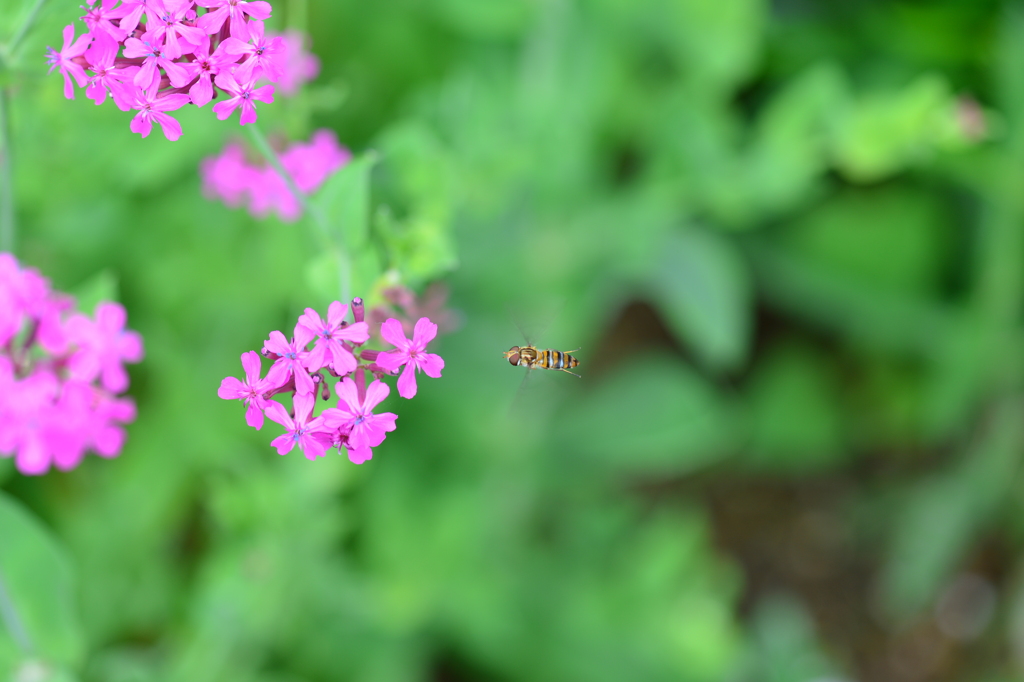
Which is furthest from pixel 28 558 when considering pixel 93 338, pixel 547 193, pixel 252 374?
pixel 547 193

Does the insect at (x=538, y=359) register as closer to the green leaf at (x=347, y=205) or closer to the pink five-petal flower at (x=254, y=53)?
the green leaf at (x=347, y=205)

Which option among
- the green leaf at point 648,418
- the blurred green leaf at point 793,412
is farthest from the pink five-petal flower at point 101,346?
the blurred green leaf at point 793,412

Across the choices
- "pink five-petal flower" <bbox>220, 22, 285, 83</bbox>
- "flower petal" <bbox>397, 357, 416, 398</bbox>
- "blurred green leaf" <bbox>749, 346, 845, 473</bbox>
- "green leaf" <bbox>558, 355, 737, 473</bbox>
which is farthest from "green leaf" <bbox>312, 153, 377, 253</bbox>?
"blurred green leaf" <bbox>749, 346, 845, 473</bbox>

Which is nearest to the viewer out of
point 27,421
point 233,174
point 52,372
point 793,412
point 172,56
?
point 172,56

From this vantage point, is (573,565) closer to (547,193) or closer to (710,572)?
(710,572)

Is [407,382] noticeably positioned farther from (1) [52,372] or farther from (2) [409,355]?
(1) [52,372]

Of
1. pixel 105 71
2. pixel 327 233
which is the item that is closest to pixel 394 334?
pixel 327 233
